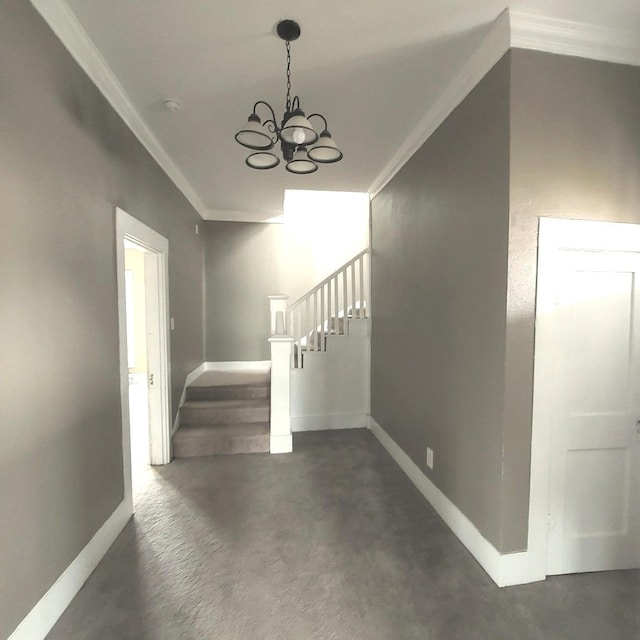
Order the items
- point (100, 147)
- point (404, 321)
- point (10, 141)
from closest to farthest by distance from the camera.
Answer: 1. point (10, 141)
2. point (100, 147)
3. point (404, 321)

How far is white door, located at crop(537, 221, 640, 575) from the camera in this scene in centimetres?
165

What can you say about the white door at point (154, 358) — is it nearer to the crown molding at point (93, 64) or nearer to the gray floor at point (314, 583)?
the gray floor at point (314, 583)

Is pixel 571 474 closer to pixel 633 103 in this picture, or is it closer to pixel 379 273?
pixel 633 103

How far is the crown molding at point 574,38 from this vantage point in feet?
4.97

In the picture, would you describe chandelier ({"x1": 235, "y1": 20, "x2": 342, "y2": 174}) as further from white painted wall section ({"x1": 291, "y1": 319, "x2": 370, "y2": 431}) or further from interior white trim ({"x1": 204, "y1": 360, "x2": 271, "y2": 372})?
interior white trim ({"x1": 204, "y1": 360, "x2": 271, "y2": 372})

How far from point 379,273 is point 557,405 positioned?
2.15 meters

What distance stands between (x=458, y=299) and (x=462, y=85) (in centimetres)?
121

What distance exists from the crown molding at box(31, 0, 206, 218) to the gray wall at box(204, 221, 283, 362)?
6.94ft

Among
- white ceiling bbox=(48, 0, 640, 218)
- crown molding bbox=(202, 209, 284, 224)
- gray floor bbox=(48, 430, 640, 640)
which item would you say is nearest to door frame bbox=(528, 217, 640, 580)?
gray floor bbox=(48, 430, 640, 640)

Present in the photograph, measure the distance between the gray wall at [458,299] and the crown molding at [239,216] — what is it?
7.66 ft

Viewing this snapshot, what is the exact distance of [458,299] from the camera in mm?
2010

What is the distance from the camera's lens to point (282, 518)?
2232mm

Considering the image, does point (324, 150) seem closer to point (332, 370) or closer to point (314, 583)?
point (314, 583)

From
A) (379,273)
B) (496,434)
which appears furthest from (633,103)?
(379,273)
